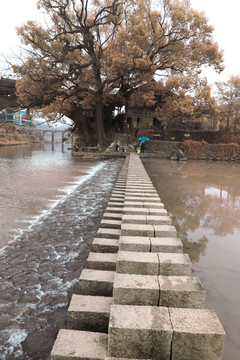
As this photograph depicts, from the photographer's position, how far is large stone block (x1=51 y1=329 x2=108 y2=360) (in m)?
1.79

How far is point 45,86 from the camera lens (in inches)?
1017

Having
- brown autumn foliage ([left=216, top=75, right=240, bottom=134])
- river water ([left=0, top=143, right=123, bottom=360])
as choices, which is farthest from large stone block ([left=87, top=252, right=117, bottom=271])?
brown autumn foliage ([left=216, top=75, right=240, bottom=134])

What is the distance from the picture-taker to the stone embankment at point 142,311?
172cm

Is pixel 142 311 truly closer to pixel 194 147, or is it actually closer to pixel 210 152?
pixel 194 147

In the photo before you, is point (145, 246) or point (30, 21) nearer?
point (145, 246)

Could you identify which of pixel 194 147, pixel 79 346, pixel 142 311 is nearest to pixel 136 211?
pixel 142 311

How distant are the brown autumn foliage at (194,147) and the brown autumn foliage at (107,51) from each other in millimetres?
3989

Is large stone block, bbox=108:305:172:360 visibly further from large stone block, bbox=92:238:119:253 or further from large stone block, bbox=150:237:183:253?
large stone block, bbox=92:238:119:253

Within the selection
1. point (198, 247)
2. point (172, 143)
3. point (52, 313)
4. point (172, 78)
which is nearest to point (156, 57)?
point (172, 78)

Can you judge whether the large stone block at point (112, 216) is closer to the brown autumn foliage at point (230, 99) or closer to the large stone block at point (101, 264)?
the large stone block at point (101, 264)

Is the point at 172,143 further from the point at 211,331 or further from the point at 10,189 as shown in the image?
the point at 211,331

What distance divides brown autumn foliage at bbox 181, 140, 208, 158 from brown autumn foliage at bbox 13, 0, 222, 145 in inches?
157

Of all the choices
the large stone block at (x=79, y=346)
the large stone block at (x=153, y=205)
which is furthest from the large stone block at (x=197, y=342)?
the large stone block at (x=153, y=205)

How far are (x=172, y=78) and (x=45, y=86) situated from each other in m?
16.0
